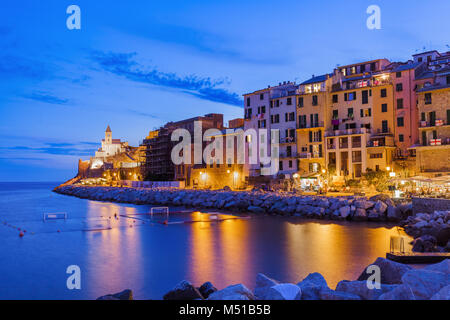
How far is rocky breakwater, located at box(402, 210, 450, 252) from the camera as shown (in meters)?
12.4

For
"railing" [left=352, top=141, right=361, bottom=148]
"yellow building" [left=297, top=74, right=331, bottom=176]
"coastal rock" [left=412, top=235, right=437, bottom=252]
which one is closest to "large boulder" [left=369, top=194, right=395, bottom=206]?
"coastal rock" [left=412, top=235, right=437, bottom=252]

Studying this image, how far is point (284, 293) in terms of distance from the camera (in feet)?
18.5

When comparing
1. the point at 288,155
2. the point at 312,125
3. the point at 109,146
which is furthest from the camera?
the point at 109,146

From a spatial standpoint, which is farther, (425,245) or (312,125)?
(312,125)

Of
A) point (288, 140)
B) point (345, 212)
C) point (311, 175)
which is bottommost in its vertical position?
point (345, 212)

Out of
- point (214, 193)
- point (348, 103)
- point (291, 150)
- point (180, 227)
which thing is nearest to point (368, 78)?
point (348, 103)

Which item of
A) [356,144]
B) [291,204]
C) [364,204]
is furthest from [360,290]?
[356,144]

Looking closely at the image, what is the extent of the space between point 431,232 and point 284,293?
10811 millimetres

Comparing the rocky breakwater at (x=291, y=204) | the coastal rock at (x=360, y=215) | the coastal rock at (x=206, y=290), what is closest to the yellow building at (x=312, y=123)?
the rocky breakwater at (x=291, y=204)

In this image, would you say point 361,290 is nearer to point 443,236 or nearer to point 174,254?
point 443,236

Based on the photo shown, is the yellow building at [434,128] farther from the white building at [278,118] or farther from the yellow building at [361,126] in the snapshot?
the white building at [278,118]

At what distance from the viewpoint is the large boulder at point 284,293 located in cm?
549

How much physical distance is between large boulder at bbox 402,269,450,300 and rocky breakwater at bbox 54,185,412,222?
17.0 metres
